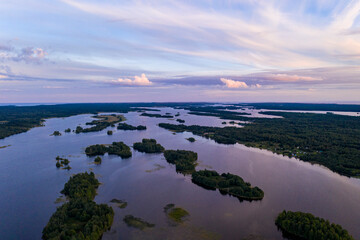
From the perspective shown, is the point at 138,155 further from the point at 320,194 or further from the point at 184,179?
the point at 320,194

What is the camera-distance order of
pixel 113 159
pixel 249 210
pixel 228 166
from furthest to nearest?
pixel 113 159 → pixel 228 166 → pixel 249 210

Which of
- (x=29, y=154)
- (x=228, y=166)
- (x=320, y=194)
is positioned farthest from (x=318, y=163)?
(x=29, y=154)

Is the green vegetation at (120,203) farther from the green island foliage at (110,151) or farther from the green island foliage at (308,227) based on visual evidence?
the green island foliage at (110,151)

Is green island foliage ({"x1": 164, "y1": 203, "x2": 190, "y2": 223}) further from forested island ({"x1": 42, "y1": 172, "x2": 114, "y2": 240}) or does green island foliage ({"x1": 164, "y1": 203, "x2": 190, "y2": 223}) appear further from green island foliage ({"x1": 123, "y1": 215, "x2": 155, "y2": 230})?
forested island ({"x1": 42, "y1": 172, "x2": 114, "y2": 240})

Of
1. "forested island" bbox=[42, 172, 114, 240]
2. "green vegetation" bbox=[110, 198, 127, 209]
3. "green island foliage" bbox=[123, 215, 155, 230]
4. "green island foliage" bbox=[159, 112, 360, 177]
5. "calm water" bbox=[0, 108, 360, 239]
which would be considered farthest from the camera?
"green island foliage" bbox=[159, 112, 360, 177]

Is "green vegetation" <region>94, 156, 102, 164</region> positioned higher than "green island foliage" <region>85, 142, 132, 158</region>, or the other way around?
"green island foliage" <region>85, 142, 132, 158</region>

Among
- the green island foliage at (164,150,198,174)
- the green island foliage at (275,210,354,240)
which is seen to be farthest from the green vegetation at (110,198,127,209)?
the green island foliage at (275,210,354,240)
